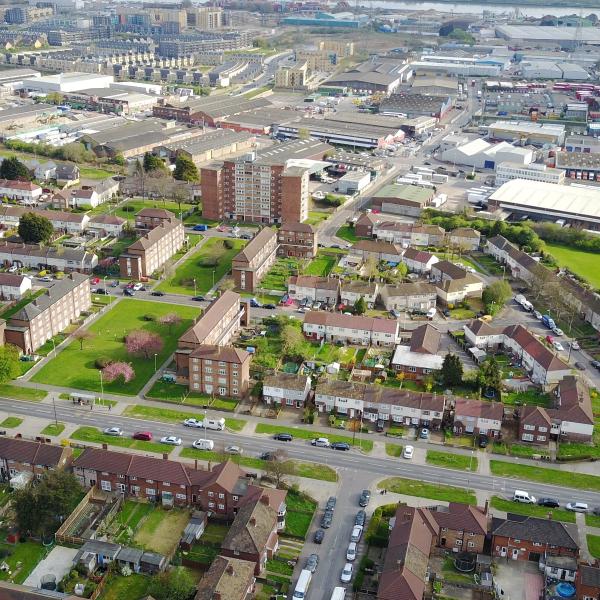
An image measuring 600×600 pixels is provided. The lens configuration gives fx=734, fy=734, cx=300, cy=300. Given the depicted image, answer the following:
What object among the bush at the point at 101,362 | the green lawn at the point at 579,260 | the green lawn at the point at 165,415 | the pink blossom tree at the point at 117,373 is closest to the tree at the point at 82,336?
the bush at the point at 101,362

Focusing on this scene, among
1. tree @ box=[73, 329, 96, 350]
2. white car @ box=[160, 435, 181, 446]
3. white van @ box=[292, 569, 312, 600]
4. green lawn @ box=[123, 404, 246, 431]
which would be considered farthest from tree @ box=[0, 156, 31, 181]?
white van @ box=[292, 569, 312, 600]

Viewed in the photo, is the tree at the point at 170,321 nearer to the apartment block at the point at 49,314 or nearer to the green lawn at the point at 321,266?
the apartment block at the point at 49,314

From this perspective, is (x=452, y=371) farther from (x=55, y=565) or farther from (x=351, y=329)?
(x=55, y=565)

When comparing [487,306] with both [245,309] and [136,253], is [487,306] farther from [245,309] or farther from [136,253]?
[136,253]

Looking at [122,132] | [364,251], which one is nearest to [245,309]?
[364,251]

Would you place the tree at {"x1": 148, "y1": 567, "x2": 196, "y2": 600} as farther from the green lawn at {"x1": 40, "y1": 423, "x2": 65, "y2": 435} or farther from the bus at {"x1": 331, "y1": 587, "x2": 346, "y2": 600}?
the green lawn at {"x1": 40, "y1": 423, "x2": 65, "y2": 435}
